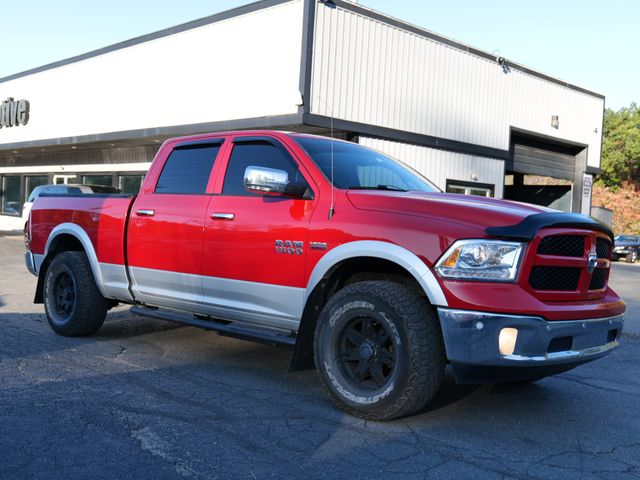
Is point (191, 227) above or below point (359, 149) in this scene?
below

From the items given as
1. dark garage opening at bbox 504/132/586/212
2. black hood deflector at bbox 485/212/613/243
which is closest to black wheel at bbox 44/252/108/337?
black hood deflector at bbox 485/212/613/243

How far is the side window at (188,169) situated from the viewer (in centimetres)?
571

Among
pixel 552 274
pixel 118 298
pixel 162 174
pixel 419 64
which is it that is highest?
pixel 419 64

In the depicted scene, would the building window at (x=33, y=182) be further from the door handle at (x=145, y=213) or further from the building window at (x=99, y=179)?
the door handle at (x=145, y=213)

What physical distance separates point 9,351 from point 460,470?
4290 millimetres

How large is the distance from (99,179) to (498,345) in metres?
23.4

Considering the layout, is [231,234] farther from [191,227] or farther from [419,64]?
[419,64]

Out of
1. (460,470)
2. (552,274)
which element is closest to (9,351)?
(460,470)

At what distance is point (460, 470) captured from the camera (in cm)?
347

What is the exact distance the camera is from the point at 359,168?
523 centimetres

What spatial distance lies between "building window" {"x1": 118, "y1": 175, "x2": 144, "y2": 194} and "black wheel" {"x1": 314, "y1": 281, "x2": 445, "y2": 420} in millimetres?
19413

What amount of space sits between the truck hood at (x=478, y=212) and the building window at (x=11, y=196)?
29.9 meters

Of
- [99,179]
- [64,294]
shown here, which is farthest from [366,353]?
[99,179]

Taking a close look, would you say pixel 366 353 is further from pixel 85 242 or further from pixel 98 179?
pixel 98 179
